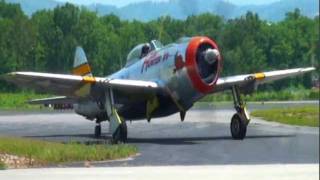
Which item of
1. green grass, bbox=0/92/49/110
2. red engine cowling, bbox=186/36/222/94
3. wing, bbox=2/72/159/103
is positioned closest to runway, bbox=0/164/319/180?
red engine cowling, bbox=186/36/222/94

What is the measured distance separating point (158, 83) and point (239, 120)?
9.81 ft

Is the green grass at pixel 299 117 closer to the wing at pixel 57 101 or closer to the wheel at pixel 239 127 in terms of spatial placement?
the wheel at pixel 239 127

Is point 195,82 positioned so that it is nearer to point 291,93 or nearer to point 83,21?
point 291,93

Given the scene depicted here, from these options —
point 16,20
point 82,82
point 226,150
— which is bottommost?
point 226,150

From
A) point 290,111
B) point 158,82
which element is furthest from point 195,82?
point 290,111

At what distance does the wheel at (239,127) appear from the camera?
88.9ft

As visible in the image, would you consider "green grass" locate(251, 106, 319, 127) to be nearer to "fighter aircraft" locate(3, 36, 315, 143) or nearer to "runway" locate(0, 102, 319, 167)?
"runway" locate(0, 102, 319, 167)

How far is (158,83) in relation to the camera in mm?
27000

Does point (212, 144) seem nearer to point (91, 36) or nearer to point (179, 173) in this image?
point (179, 173)

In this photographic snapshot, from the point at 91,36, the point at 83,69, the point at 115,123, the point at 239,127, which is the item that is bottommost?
the point at 239,127

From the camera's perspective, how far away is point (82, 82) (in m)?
26.0

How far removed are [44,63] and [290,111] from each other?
5718cm

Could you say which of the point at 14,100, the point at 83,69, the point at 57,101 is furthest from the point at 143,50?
the point at 14,100

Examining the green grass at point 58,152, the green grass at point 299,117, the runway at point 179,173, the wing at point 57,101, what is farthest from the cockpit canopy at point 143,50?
the runway at point 179,173
